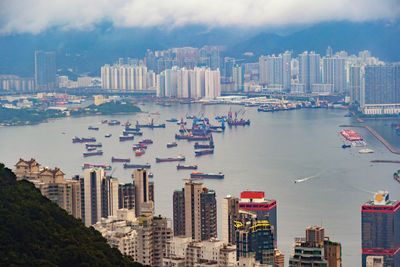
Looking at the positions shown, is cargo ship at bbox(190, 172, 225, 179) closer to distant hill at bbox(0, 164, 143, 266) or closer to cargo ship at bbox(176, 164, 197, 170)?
cargo ship at bbox(176, 164, 197, 170)

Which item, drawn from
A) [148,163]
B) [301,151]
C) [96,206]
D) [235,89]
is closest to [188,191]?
[96,206]

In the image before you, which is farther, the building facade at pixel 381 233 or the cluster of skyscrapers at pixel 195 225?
the building facade at pixel 381 233

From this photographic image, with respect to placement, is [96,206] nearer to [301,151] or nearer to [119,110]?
[301,151]

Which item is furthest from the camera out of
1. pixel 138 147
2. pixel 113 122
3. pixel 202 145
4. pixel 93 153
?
pixel 113 122

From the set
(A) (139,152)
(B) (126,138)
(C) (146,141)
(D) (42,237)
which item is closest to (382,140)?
(C) (146,141)

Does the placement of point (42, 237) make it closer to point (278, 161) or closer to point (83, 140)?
point (278, 161)

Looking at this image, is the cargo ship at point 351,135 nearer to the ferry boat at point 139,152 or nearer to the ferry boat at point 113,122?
the ferry boat at point 139,152

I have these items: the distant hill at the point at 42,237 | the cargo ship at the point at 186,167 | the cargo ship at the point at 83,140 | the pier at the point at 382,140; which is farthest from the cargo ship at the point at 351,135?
the distant hill at the point at 42,237
